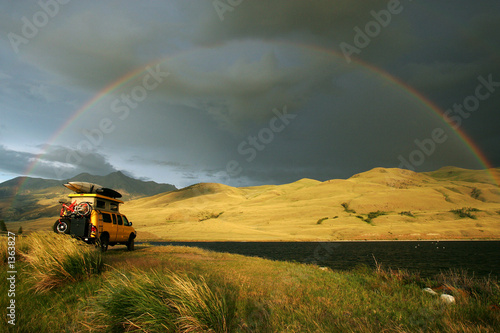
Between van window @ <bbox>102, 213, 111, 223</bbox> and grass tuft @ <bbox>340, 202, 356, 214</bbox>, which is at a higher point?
van window @ <bbox>102, 213, 111, 223</bbox>

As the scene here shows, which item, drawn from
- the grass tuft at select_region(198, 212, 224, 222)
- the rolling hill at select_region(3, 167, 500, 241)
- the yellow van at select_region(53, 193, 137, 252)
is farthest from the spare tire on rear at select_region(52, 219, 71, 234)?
the grass tuft at select_region(198, 212, 224, 222)

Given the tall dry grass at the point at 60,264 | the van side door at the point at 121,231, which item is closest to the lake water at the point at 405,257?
the van side door at the point at 121,231

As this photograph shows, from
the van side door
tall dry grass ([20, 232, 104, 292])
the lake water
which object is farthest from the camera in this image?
the lake water

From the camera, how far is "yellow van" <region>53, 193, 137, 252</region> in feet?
58.0

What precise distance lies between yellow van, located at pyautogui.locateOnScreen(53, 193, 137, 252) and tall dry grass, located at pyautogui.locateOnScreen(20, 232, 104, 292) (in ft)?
20.9

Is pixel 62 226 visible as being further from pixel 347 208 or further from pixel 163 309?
pixel 347 208

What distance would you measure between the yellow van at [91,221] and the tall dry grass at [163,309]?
11590 mm

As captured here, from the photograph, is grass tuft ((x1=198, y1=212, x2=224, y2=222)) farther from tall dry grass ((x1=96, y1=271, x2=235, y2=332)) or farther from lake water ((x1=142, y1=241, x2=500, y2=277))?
tall dry grass ((x1=96, y1=271, x2=235, y2=332))

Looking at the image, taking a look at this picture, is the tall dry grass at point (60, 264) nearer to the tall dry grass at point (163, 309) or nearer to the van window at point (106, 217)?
the tall dry grass at point (163, 309)

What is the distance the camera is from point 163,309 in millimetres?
5703

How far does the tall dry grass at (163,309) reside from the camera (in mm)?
5434

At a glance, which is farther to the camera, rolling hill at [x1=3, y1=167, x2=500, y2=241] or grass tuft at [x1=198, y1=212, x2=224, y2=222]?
grass tuft at [x1=198, y1=212, x2=224, y2=222]

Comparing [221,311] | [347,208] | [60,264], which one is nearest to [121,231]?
[60,264]

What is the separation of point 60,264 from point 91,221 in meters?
9.71
